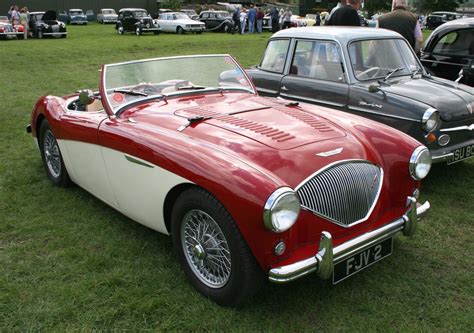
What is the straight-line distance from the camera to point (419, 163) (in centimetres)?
318

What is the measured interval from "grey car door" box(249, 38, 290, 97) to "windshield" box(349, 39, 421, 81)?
1.02 metres

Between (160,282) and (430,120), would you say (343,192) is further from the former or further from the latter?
(430,120)

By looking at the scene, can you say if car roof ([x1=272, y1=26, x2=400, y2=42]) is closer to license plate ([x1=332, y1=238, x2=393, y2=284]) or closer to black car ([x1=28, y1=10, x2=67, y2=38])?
license plate ([x1=332, y1=238, x2=393, y2=284])

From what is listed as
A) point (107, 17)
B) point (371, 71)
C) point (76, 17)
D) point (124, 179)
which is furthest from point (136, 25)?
point (124, 179)

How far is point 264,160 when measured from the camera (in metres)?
2.77

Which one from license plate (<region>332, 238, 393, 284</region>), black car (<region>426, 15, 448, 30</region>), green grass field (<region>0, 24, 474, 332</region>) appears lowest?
black car (<region>426, 15, 448, 30</region>)

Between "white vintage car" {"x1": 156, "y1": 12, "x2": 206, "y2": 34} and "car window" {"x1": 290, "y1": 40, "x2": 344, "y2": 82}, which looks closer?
"car window" {"x1": 290, "y1": 40, "x2": 344, "y2": 82}

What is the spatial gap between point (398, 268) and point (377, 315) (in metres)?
0.61

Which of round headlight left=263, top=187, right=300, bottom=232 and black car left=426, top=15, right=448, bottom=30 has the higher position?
round headlight left=263, top=187, right=300, bottom=232

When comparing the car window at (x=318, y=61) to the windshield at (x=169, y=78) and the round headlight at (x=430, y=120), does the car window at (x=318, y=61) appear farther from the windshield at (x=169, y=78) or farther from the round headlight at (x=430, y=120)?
the windshield at (x=169, y=78)

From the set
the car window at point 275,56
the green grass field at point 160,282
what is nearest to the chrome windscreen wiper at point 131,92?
the green grass field at point 160,282

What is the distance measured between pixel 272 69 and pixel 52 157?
3.07 meters

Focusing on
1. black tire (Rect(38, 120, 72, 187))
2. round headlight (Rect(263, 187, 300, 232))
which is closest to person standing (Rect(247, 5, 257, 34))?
black tire (Rect(38, 120, 72, 187))

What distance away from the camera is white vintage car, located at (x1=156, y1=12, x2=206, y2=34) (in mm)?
28109
